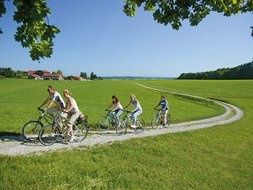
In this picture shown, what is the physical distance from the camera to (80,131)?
794 inches

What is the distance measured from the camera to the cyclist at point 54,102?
1875cm

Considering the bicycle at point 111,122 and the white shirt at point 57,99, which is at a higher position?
the white shirt at point 57,99

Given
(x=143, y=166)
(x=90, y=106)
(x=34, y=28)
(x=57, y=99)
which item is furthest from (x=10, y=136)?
(x=90, y=106)

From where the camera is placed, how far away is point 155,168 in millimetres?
18828

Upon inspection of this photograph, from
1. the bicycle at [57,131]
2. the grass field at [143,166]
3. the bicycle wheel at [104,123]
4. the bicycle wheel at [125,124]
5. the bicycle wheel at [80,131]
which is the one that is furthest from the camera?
the bicycle wheel at [125,124]

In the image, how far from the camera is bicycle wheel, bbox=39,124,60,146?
60.1 ft

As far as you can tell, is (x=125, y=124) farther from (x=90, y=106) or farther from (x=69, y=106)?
(x=90, y=106)

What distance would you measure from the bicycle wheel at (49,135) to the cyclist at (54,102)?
0.56 meters

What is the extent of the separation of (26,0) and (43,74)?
17408 centimetres

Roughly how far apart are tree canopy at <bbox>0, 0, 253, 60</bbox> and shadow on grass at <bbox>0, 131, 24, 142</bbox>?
9376 millimetres

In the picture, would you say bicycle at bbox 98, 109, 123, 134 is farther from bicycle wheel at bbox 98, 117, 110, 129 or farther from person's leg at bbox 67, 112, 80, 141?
person's leg at bbox 67, 112, 80, 141

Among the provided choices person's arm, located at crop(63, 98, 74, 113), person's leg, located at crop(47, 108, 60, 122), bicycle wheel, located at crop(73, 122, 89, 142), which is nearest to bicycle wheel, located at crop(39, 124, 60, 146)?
person's leg, located at crop(47, 108, 60, 122)

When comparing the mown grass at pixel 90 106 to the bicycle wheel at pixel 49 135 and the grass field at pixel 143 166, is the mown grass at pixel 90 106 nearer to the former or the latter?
the grass field at pixel 143 166

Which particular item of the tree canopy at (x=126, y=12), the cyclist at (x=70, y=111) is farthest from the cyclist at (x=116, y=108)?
the tree canopy at (x=126, y=12)
